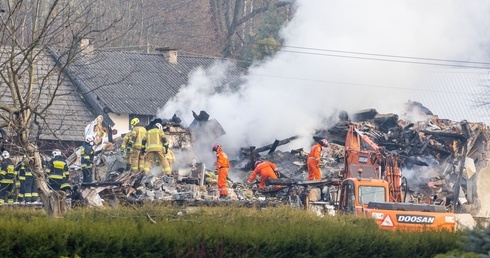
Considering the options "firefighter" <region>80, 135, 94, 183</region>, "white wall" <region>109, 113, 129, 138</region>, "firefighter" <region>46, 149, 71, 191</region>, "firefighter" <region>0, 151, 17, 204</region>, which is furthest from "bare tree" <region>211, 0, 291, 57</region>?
"firefighter" <region>46, 149, 71, 191</region>

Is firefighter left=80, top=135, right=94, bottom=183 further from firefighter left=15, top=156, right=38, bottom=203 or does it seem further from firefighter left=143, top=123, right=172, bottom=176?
firefighter left=15, top=156, right=38, bottom=203

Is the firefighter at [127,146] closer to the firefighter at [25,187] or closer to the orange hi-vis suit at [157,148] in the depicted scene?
the orange hi-vis suit at [157,148]

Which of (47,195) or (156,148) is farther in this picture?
(156,148)

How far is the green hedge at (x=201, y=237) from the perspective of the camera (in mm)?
11492

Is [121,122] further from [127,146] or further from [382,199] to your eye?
[382,199]

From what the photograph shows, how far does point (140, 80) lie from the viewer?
4303cm

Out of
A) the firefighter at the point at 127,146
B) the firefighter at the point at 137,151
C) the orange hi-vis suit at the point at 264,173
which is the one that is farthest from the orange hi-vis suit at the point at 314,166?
the firefighter at the point at 127,146

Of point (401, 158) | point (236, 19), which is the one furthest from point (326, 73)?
point (236, 19)

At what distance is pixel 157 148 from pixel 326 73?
11.3 m

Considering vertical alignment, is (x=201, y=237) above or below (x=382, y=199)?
below

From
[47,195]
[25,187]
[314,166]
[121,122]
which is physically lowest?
[47,195]

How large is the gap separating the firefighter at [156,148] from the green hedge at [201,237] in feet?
32.9

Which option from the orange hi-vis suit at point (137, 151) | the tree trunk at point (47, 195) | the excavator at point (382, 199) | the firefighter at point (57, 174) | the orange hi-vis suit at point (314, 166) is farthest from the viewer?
the orange hi-vis suit at point (137, 151)

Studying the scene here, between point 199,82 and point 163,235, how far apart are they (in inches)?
1078
